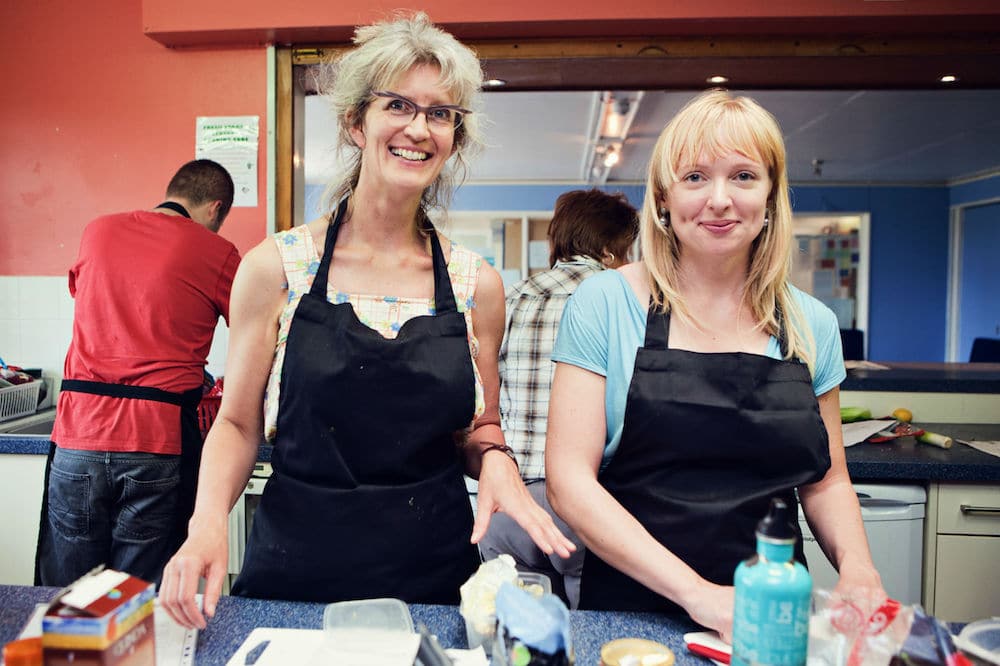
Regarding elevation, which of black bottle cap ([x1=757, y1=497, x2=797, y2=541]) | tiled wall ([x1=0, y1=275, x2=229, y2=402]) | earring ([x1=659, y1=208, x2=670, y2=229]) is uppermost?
earring ([x1=659, y1=208, x2=670, y2=229])

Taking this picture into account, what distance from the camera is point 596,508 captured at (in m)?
1.17

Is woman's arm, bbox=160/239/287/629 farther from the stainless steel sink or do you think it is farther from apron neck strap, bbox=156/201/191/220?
the stainless steel sink

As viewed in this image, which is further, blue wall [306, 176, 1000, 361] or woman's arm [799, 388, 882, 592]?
blue wall [306, 176, 1000, 361]

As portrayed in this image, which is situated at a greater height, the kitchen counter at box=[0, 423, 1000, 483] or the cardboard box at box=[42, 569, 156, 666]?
the cardboard box at box=[42, 569, 156, 666]

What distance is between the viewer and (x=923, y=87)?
2723 mm

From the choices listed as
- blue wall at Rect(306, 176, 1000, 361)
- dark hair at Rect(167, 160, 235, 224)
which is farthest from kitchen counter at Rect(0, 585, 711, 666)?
blue wall at Rect(306, 176, 1000, 361)

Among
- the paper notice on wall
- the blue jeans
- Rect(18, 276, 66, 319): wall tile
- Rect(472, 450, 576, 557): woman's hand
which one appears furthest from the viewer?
Rect(18, 276, 66, 319): wall tile

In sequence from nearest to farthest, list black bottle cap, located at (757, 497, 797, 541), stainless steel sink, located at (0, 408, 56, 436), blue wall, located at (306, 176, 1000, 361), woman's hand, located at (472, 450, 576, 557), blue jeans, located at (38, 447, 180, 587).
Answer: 1. black bottle cap, located at (757, 497, 797, 541)
2. woman's hand, located at (472, 450, 576, 557)
3. blue jeans, located at (38, 447, 180, 587)
4. stainless steel sink, located at (0, 408, 56, 436)
5. blue wall, located at (306, 176, 1000, 361)

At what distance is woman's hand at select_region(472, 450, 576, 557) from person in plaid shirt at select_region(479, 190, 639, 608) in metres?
0.72

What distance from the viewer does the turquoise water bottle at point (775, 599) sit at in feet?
2.44

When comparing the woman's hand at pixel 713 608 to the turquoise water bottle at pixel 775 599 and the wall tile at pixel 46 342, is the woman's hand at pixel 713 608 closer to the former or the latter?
the turquoise water bottle at pixel 775 599

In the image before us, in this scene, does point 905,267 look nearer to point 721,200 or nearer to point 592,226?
point 592,226

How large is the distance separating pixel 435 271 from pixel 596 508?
0.49 m

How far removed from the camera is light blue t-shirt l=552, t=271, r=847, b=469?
124cm
